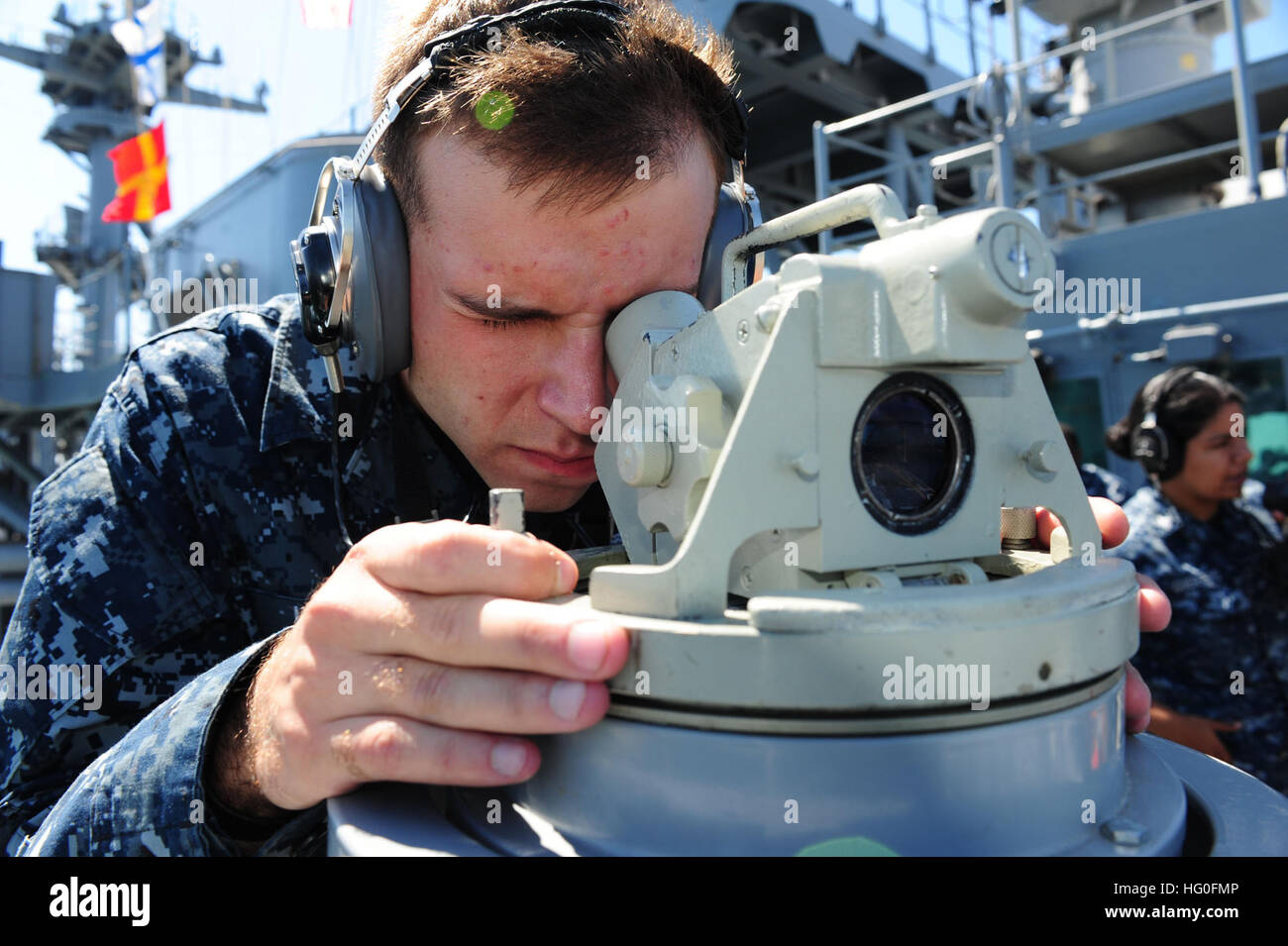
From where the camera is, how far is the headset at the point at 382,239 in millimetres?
1251

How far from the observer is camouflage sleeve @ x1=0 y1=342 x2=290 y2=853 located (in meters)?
0.92

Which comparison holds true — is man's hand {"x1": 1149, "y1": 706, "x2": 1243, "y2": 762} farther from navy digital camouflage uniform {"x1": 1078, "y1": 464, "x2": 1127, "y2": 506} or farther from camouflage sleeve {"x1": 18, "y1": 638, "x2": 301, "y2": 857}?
camouflage sleeve {"x1": 18, "y1": 638, "x2": 301, "y2": 857}

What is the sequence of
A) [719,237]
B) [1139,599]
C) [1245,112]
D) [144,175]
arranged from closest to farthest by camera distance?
[1139,599] → [719,237] → [1245,112] → [144,175]

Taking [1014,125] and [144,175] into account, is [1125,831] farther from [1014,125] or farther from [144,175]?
[144,175]

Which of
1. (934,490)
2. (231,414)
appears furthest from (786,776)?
(231,414)

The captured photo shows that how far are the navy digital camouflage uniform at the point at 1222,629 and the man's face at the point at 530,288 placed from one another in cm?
260

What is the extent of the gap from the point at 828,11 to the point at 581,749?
9623 mm

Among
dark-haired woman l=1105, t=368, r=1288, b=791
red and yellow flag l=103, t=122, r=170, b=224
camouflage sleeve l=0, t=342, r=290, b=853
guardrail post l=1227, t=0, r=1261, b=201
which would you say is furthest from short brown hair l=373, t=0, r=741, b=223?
red and yellow flag l=103, t=122, r=170, b=224

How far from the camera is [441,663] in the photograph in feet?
2.47

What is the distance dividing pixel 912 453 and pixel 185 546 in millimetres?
1102
